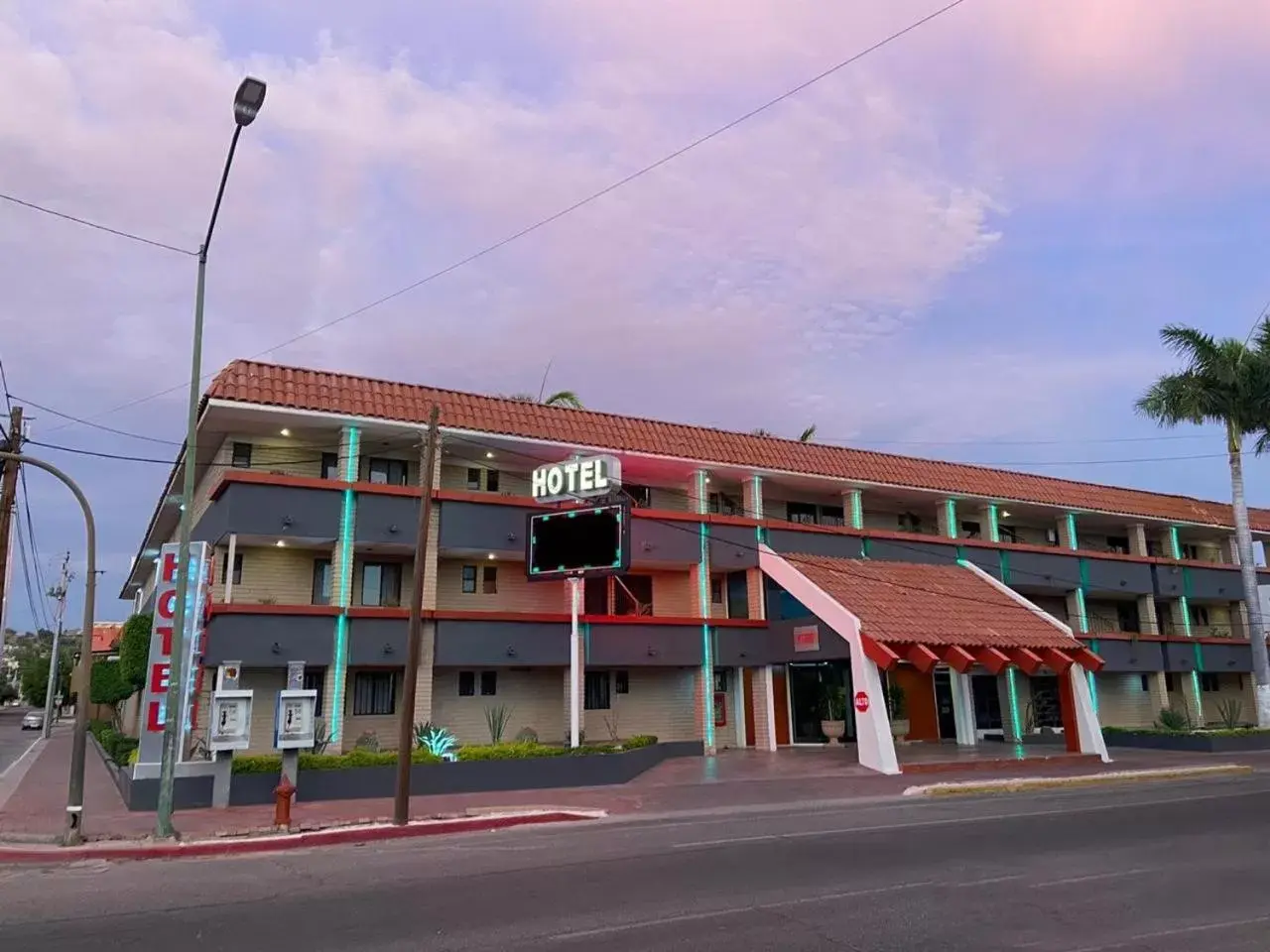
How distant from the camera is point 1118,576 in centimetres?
4094

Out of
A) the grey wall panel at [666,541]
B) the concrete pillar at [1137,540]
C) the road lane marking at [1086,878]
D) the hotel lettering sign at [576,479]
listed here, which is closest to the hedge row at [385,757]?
the hotel lettering sign at [576,479]

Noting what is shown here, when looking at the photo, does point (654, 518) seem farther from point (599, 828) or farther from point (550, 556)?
point (599, 828)

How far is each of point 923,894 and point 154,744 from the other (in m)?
15.5

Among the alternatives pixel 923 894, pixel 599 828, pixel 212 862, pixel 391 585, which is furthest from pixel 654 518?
pixel 923 894

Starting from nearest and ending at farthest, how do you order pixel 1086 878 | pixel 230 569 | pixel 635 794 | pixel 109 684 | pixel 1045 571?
1. pixel 1086 878
2. pixel 635 794
3. pixel 230 569
4. pixel 109 684
5. pixel 1045 571

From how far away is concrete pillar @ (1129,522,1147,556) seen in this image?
43375 mm

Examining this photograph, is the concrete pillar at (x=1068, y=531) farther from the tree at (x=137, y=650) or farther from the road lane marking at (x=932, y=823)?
the tree at (x=137, y=650)

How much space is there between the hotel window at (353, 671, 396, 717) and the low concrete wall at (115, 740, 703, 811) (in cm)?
646

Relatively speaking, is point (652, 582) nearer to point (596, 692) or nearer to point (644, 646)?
point (644, 646)

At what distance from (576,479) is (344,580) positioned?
263 inches

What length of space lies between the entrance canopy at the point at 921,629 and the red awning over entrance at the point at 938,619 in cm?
4

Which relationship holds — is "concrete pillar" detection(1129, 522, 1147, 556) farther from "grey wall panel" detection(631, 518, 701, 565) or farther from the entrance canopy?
"grey wall panel" detection(631, 518, 701, 565)

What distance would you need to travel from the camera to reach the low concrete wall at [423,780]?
18.5 meters

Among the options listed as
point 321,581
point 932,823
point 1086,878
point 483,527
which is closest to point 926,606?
point 483,527
